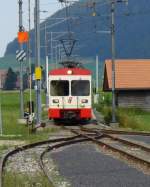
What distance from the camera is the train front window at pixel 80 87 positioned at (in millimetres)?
32875

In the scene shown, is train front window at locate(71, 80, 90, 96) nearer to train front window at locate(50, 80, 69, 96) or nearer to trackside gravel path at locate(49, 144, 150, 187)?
train front window at locate(50, 80, 69, 96)

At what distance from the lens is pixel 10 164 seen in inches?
609

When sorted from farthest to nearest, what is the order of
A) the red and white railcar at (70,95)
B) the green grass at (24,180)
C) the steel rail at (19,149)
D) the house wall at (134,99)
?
the house wall at (134,99), the red and white railcar at (70,95), the steel rail at (19,149), the green grass at (24,180)

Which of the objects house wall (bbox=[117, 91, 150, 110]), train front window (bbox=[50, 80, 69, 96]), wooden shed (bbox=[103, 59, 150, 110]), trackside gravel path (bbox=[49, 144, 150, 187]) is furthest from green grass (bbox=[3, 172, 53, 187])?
house wall (bbox=[117, 91, 150, 110])

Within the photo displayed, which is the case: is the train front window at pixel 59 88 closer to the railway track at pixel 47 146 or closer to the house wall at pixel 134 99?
the railway track at pixel 47 146

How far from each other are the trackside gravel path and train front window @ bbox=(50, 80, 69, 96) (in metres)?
14.1

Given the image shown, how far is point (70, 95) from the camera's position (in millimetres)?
32750

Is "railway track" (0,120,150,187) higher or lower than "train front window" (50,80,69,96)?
lower

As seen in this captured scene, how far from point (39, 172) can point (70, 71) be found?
19.5 metres

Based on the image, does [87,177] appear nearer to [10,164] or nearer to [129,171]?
[129,171]

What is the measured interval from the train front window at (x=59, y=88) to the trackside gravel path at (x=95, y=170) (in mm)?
14121

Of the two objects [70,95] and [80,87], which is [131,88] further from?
[70,95]

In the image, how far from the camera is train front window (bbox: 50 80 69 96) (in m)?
32.9

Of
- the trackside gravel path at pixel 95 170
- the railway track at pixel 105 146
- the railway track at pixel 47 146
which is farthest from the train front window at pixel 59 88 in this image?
the trackside gravel path at pixel 95 170
